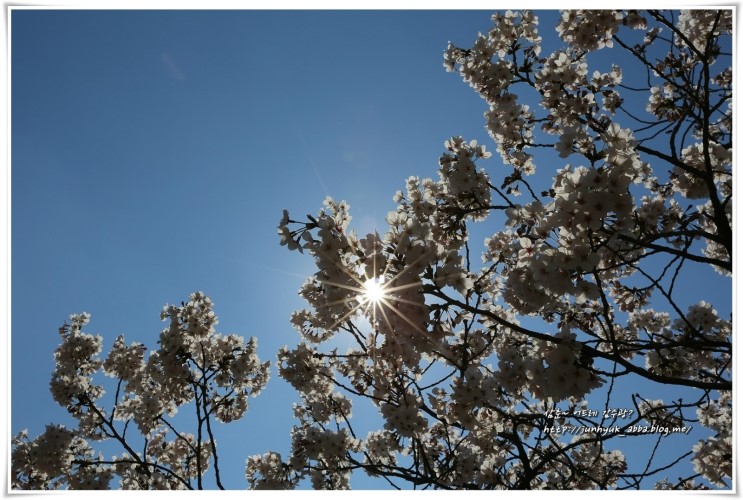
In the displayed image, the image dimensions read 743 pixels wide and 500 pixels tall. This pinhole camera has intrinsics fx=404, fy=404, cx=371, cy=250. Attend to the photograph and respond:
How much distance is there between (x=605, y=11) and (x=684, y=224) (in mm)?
3280

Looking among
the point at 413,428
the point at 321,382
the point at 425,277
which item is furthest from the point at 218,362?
the point at 425,277

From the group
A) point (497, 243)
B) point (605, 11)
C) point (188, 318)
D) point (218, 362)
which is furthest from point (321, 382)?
point (605, 11)

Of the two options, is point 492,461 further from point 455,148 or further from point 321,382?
point 455,148

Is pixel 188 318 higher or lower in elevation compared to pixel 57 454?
higher

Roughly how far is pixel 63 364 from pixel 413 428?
8362 mm

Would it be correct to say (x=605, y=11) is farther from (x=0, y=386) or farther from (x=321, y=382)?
(x=0, y=386)

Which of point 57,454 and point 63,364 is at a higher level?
point 63,364

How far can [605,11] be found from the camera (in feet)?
19.4
